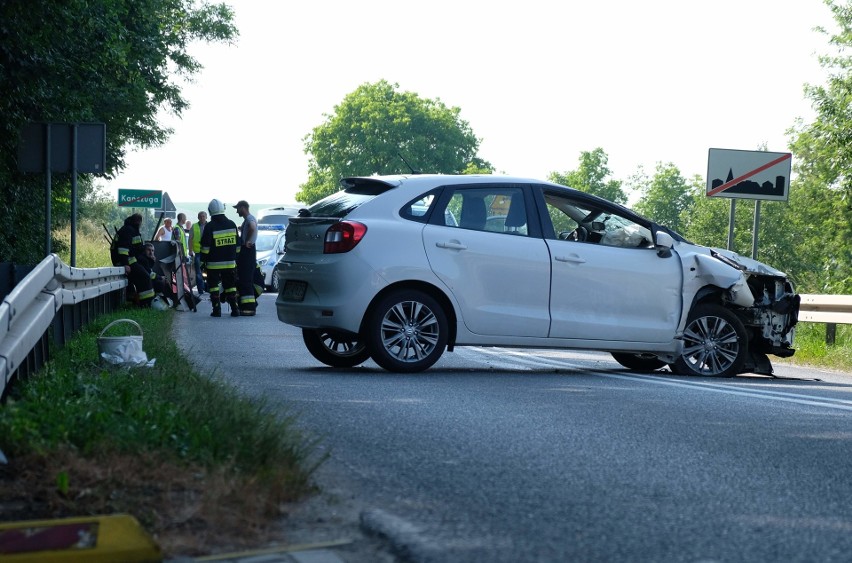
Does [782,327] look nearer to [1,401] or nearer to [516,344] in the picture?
[516,344]

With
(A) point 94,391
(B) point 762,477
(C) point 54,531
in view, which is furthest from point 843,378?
(C) point 54,531

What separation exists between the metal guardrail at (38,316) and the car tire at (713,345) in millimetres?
5489

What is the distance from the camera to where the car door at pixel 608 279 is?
1127cm

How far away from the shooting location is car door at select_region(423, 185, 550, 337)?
10898mm

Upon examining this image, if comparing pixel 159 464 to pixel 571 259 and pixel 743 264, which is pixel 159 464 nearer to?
pixel 571 259

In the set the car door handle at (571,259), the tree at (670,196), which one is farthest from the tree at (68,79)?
the tree at (670,196)

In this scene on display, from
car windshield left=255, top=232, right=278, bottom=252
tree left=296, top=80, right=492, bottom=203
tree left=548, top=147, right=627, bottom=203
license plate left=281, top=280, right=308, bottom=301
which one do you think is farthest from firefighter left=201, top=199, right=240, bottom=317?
tree left=548, top=147, right=627, bottom=203

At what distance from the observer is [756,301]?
12.3 meters

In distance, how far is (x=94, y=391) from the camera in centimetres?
670

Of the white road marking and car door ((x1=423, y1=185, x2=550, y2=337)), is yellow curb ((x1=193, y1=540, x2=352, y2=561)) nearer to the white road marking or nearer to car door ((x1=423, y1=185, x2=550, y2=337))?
the white road marking

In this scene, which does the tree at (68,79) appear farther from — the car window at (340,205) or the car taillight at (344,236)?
the car taillight at (344,236)

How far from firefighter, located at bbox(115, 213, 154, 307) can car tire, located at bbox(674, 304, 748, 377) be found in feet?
37.0

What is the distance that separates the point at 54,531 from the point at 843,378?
10.5 metres

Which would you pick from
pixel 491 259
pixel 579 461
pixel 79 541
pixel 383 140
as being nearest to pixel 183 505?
pixel 79 541
